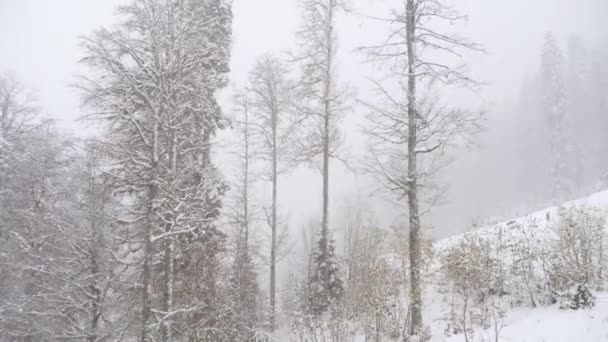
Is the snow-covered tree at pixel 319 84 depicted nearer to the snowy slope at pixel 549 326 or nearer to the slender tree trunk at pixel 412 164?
the slender tree trunk at pixel 412 164

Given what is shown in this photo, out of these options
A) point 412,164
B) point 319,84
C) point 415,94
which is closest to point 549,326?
point 412,164

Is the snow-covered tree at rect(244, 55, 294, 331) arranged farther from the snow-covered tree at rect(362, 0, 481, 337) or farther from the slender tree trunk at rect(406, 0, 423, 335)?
the slender tree trunk at rect(406, 0, 423, 335)

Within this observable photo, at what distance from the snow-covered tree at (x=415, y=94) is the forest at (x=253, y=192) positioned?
5 cm

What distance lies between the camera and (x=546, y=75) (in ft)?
124

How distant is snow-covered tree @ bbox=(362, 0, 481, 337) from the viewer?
8336mm

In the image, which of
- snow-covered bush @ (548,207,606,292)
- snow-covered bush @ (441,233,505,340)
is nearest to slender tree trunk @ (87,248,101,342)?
snow-covered bush @ (441,233,505,340)

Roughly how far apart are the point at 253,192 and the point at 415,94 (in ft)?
33.2

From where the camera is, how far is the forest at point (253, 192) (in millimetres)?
7770

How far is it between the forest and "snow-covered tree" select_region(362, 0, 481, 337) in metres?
0.05

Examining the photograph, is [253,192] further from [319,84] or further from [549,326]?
[549,326]

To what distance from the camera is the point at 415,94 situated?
859 cm

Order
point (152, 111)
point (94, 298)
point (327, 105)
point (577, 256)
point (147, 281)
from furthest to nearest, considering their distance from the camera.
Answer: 1. point (327, 105)
2. point (94, 298)
3. point (152, 111)
4. point (147, 281)
5. point (577, 256)

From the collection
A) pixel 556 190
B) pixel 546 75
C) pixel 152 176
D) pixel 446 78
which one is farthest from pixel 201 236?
pixel 546 75

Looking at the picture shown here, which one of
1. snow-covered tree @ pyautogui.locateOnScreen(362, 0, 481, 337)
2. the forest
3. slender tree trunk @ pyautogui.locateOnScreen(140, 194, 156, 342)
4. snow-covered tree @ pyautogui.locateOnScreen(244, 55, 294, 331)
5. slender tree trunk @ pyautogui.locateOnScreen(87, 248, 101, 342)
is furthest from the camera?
snow-covered tree @ pyautogui.locateOnScreen(244, 55, 294, 331)
